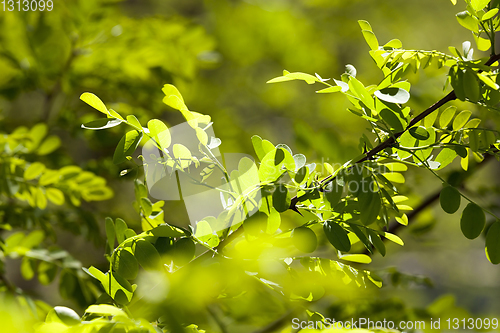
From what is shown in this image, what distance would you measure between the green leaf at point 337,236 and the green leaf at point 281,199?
0.04 meters

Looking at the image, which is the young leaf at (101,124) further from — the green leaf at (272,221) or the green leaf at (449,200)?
the green leaf at (449,200)

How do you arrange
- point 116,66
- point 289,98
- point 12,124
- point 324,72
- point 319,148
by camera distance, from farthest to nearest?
point 289,98
point 324,72
point 12,124
point 116,66
point 319,148

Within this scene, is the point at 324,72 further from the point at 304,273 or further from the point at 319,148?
the point at 304,273

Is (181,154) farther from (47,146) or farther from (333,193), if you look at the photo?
(47,146)

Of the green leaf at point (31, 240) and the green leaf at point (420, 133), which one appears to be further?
the green leaf at point (31, 240)

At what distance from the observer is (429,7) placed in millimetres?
2514

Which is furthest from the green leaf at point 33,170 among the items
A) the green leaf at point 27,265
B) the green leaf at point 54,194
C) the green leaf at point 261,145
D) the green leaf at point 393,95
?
the green leaf at point 393,95

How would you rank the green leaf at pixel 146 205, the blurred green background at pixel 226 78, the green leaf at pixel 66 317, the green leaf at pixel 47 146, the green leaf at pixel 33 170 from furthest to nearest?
the blurred green background at pixel 226 78, the green leaf at pixel 47 146, the green leaf at pixel 33 170, the green leaf at pixel 146 205, the green leaf at pixel 66 317

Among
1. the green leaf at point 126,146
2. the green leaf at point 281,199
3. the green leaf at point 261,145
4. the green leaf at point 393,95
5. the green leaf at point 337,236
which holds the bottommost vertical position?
the green leaf at point 337,236

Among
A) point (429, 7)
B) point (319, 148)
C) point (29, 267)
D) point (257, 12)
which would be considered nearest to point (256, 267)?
point (319, 148)

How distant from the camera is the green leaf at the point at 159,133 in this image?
0.27m

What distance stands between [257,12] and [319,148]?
54.3 inches

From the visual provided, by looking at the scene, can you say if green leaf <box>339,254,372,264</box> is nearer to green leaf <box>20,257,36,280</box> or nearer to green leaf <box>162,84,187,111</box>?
green leaf <box>162,84,187,111</box>

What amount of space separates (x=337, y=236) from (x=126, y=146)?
0.60 ft
